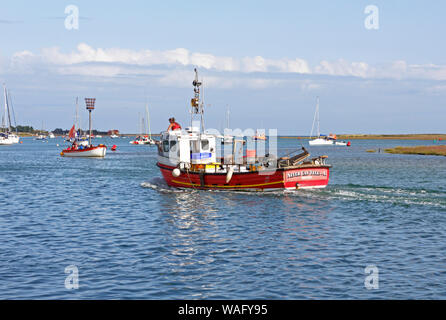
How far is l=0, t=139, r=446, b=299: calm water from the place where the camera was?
46.0 feet

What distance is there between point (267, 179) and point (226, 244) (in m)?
14.1

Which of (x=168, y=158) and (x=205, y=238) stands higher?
(x=168, y=158)

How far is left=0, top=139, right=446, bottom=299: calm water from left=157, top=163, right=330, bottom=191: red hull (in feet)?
2.67

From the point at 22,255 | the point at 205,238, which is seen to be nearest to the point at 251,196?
the point at 205,238

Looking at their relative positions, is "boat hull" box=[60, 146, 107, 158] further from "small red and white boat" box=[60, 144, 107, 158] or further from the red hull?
the red hull

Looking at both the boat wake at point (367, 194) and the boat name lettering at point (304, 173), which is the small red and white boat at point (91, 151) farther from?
the boat name lettering at point (304, 173)

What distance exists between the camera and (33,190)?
4075 cm

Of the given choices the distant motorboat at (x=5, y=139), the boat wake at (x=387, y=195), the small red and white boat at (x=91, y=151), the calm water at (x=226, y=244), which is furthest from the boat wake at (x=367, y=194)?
the distant motorboat at (x=5, y=139)

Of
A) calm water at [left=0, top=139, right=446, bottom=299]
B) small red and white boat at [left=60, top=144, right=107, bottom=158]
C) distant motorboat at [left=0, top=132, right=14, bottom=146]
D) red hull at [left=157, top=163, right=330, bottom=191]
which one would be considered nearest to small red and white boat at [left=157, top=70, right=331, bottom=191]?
red hull at [left=157, top=163, right=330, bottom=191]

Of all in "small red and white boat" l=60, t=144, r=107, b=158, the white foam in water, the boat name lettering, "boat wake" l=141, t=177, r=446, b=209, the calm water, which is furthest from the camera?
"small red and white boat" l=60, t=144, r=107, b=158

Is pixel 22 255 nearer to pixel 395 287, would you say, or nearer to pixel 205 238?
pixel 205 238

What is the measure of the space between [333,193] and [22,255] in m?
22.2

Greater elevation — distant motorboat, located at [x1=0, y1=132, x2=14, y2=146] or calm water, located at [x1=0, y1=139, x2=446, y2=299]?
distant motorboat, located at [x1=0, y1=132, x2=14, y2=146]

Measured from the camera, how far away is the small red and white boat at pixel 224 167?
33125mm
